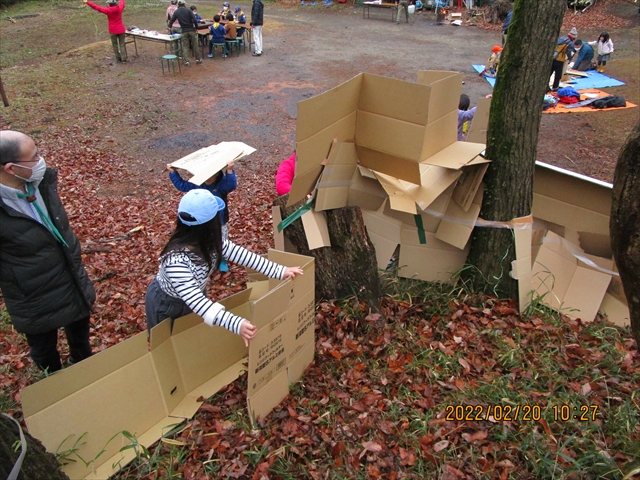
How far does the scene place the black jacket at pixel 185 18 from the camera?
13273mm

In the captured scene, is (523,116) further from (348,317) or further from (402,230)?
(348,317)

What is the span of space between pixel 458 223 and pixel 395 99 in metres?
1.28

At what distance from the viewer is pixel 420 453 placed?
8.92 ft

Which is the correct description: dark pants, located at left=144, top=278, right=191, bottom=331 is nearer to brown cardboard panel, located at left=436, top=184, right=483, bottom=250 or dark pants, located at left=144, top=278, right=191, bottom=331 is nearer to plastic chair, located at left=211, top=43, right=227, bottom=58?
brown cardboard panel, located at left=436, top=184, right=483, bottom=250

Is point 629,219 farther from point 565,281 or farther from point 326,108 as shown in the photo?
point 565,281

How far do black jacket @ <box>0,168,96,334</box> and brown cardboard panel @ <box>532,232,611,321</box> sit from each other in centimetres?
375

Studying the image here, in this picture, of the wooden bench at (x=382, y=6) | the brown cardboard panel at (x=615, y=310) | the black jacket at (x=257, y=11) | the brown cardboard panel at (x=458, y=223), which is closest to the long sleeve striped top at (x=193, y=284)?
the brown cardboard panel at (x=458, y=223)

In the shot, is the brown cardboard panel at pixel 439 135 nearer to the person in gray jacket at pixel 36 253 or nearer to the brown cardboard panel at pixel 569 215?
the brown cardboard panel at pixel 569 215

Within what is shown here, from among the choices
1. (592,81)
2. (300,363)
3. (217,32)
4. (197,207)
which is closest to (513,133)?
(300,363)

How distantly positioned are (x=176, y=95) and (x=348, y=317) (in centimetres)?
984

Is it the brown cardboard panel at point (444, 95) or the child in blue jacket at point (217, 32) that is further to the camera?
the child in blue jacket at point (217, 32)

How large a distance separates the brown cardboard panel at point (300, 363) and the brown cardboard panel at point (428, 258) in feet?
4.28

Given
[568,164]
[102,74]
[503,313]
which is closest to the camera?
[503,313]

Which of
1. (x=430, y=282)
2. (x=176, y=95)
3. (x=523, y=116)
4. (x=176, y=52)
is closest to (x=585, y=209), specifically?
(x=523, y=116)
